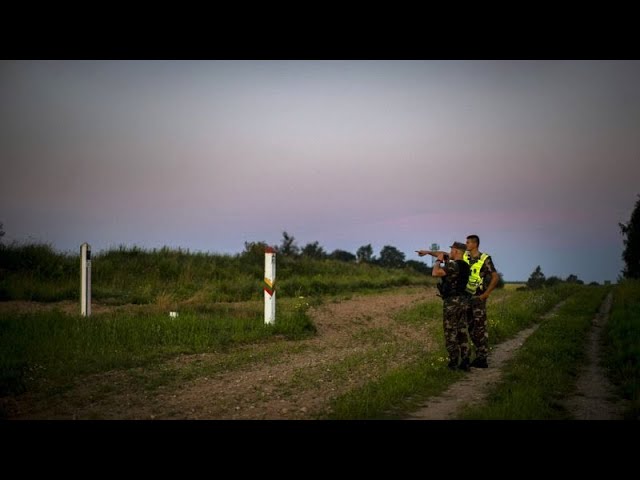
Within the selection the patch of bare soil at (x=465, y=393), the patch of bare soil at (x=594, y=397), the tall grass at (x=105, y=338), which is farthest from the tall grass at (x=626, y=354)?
the tall grass at (x=105, y=338)

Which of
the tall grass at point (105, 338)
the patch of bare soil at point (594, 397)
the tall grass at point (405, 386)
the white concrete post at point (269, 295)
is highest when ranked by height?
the white concrete post at point (269, 295)

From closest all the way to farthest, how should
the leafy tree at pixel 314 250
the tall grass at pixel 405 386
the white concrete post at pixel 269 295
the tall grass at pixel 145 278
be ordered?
the tall grass at pixel 405 386
the white concrete post at pixel 269 295
the tall grass at pixel 145 278
the leafy tree at pixel 314 250

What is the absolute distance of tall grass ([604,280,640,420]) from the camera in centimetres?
791

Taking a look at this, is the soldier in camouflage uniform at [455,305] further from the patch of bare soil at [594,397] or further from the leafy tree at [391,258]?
the leafy tree at [391,258]

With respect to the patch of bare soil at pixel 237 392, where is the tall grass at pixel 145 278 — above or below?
above

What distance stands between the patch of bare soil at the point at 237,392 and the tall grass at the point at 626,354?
11.5ft

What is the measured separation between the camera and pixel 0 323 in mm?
12062

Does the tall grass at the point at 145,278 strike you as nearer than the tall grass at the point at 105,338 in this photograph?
No

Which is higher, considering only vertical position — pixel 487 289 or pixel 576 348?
pixel 487 289

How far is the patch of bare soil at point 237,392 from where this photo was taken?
282 inches
